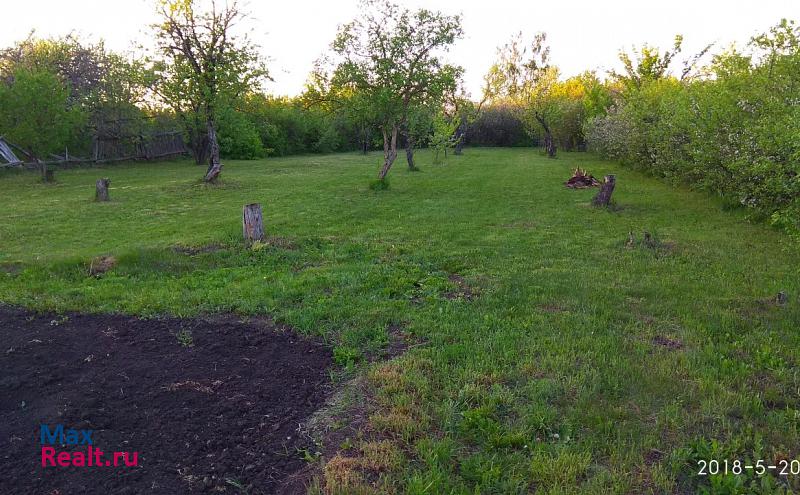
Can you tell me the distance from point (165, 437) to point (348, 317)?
244 cm

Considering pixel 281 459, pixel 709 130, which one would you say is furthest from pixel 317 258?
pixel 709 130

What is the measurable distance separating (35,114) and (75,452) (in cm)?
2090

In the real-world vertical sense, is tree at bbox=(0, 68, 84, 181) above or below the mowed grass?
above

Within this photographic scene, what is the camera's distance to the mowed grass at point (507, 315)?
306 centimetres

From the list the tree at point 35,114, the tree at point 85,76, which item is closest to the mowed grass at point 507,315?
the tree at point 35,114

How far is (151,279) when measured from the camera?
695 cm

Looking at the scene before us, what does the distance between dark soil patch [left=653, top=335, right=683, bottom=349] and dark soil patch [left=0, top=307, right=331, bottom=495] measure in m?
3.05

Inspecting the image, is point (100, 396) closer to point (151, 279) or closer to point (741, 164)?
point (151, 279)

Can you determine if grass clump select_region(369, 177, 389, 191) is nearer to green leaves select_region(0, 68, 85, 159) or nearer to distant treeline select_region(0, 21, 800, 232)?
distant treeline select_region(0, 21, 800, 232)

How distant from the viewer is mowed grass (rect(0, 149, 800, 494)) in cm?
306

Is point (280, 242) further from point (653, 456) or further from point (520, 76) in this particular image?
point (520, 76)

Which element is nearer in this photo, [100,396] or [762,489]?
[762,489]

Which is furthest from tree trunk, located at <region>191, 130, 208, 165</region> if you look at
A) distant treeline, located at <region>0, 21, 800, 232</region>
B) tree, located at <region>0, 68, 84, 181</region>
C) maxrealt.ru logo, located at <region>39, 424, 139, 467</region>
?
maxrealt.ru logo, located at <region>39, 424, 139, 467</region>

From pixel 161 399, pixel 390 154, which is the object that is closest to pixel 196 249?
pixel 161 399
